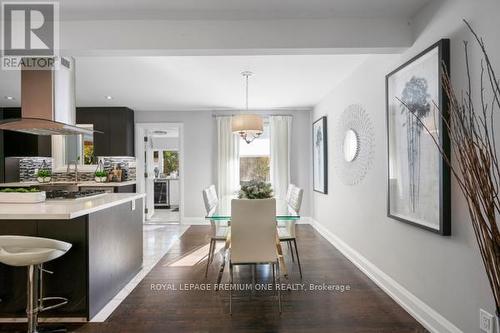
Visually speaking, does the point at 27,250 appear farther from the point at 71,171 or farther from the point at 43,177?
the point at 71,171

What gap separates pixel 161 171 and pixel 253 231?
266 inches

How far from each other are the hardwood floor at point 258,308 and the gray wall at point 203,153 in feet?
9.56

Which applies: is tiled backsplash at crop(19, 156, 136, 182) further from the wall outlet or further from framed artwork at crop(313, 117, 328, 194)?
the wall outlet

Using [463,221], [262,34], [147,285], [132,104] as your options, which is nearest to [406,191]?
[463,221]

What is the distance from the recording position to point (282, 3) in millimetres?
2373

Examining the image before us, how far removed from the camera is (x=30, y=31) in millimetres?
2570

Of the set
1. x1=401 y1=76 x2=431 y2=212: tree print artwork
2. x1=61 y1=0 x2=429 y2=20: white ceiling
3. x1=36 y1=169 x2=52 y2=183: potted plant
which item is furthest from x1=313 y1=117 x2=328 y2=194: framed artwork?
x1=36 y1=169 x2=52 y2=183: potted plant

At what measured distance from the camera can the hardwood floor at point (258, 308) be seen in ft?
7.93

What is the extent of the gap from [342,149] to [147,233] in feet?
12.4

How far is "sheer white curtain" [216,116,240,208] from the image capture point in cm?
643

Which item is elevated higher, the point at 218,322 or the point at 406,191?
the point at 406,191

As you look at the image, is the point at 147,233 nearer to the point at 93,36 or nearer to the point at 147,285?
the point at 147,285

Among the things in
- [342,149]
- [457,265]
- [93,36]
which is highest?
[93,36]

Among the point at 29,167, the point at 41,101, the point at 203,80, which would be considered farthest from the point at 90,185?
the point at 203,80
